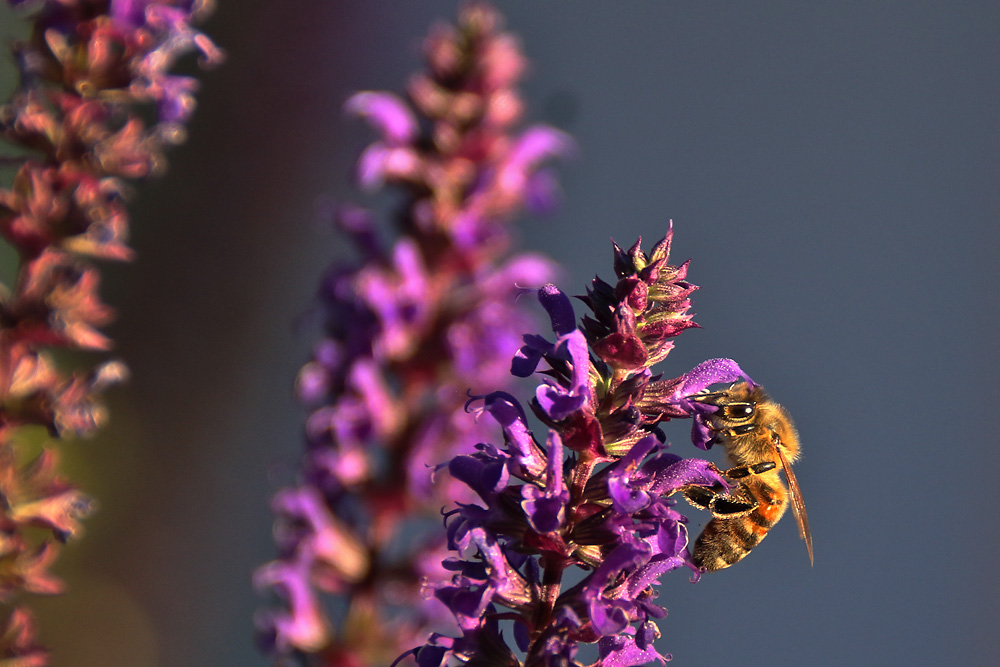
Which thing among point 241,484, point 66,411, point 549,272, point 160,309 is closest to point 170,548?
point 241,484

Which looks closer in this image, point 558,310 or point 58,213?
point 558,310

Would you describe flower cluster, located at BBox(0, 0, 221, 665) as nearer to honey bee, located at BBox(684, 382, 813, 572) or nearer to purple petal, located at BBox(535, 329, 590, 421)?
purple petal, located at BBox(535, 329, 590, 421)

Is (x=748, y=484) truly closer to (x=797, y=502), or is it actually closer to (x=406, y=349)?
(x=797, y=502)

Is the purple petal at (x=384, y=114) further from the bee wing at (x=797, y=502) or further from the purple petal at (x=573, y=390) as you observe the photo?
the purple petal at (x=573, y=390)

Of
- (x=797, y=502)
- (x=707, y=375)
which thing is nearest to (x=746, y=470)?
(x=797, y=502)

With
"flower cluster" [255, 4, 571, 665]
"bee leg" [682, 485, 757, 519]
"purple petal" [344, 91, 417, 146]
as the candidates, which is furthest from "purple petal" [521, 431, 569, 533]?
"purple petal" [344, 91, 417, 146]

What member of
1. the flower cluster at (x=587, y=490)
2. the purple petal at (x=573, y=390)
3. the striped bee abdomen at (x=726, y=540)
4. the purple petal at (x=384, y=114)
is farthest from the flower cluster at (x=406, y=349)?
the purple petal at (x=573, y=390)
